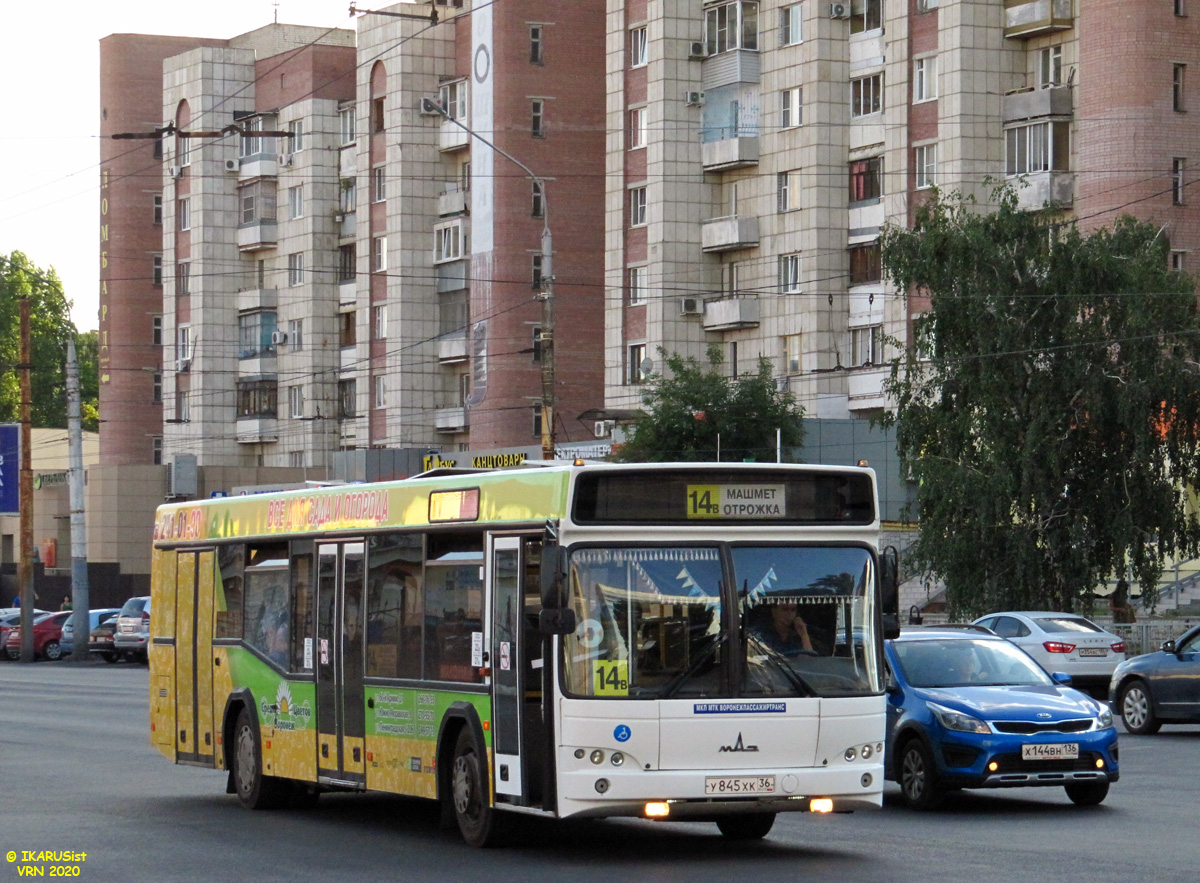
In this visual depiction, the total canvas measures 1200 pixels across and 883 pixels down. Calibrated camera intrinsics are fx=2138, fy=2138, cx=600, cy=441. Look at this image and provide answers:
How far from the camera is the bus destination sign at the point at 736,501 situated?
12.6 meters

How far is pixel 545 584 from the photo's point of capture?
1197 centimetres

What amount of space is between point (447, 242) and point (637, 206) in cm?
1074

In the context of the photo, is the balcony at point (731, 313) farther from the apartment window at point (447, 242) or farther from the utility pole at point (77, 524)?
the utility pole at point (77, 524)

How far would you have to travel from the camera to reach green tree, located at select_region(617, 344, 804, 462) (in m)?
52.7

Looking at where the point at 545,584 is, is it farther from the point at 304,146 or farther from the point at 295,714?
the point at 304,146

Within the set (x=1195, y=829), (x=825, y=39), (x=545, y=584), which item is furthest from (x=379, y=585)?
(x=825, y=39)

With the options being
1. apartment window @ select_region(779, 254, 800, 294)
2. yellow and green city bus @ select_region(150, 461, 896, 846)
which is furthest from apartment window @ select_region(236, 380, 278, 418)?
yellow and green city bus @ select_region(150, 461, 896, 846)

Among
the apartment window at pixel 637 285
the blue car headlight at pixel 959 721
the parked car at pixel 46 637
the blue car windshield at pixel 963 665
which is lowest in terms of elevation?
the parked car at pixel 46 637

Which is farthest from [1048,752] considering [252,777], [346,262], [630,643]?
[346,262]

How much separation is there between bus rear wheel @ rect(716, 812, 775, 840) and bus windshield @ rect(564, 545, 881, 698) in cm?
153

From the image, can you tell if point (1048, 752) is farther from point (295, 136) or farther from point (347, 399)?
point (295, 136)

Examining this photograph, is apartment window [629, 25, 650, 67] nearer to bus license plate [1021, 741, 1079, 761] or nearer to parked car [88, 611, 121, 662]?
parked car [88, 611, 121, 662]

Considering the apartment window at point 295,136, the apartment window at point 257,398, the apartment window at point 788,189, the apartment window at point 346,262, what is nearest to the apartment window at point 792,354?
the apartment window at point 788,189

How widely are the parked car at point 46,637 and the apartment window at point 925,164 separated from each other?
24.9 m
